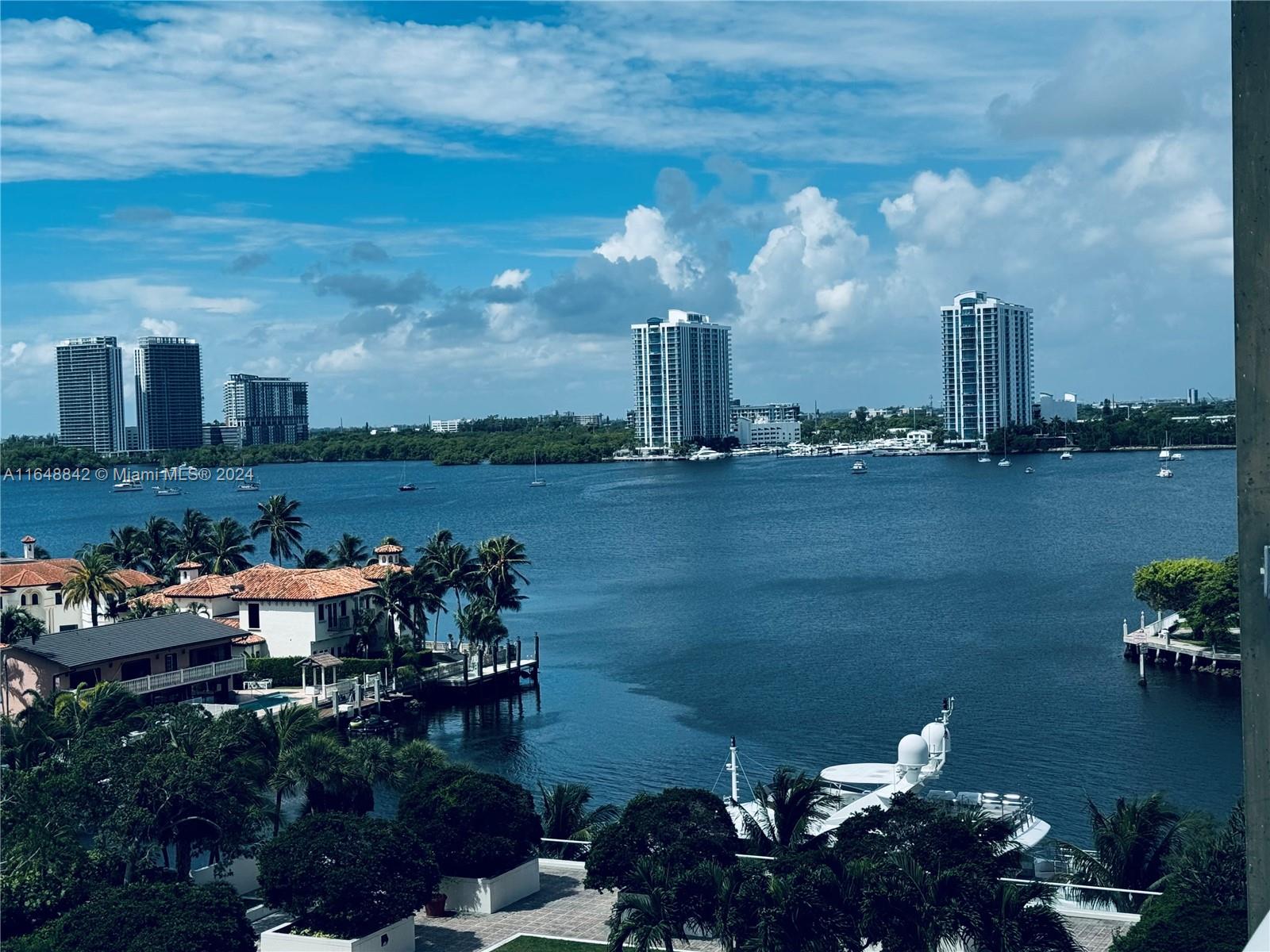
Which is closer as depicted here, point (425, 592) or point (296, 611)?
point (296, 611)

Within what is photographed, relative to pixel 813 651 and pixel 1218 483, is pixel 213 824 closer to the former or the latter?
pixel 813 651

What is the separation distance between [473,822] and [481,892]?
1327 millimetres

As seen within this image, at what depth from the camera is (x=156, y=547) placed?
84250mm

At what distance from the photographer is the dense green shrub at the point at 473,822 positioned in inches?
1053

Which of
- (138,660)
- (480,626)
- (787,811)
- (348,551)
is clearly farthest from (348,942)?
(348,551)

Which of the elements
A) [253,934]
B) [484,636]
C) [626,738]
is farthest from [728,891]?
[484,636]

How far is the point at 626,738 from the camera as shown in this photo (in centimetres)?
5425

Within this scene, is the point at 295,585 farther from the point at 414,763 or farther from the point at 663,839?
the point at 663,839

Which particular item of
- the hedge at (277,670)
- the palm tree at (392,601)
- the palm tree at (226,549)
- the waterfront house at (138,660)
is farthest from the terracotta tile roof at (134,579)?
the hedge at (277,670)

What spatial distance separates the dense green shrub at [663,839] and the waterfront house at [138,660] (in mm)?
30151

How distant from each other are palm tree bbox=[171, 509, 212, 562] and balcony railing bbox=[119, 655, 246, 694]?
81.8 ft

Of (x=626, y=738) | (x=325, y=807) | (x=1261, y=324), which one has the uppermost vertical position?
(x=1261, y=324)

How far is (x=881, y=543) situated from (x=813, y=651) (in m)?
53.0

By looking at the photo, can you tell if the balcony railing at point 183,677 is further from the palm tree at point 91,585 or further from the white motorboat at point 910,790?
the white motorboat at point 910,790
